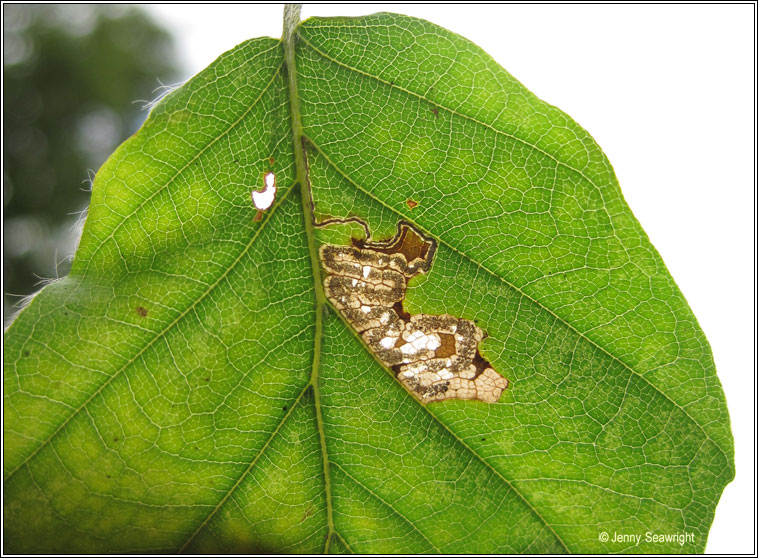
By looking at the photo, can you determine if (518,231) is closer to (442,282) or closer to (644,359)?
(442,282)

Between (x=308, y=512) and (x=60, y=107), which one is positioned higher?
(x=60, y=107)

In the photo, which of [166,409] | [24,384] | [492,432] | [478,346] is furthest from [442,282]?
[24,384]

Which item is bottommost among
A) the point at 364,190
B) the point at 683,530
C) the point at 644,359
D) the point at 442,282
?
the point at 683,530

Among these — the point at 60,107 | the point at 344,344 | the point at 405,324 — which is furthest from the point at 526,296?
the point at 60,107

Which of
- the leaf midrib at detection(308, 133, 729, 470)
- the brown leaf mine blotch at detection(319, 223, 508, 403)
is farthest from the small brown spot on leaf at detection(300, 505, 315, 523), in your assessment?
the leaf midrib at detection(308, 133, 729, 470)

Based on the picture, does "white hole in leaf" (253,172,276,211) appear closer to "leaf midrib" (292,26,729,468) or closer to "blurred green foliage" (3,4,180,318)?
"leaf midrib" (292,26,729,468)

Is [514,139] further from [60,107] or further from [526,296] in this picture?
[60,107]

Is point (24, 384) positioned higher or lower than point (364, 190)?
lower

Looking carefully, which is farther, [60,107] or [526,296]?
[60,107]
